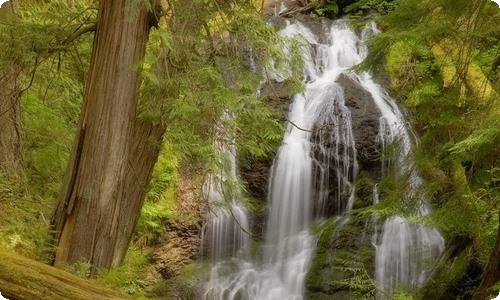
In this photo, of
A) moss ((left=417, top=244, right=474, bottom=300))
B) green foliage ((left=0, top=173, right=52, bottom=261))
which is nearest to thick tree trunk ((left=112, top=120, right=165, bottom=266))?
green foliage ((left=0, top=173, right=52, bottom=261))

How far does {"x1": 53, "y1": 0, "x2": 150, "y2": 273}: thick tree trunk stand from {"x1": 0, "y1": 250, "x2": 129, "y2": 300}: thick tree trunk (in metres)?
1.32

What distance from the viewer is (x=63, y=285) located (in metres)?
3.09

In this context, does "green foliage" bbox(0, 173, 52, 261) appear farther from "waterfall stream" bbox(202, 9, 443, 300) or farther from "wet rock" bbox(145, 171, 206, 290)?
"wet rock" bbox(145, 171, 206, 290)

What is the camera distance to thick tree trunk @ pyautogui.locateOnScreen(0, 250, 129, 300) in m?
2.96

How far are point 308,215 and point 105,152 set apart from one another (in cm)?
710

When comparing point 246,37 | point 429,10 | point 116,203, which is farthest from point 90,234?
point 429,10

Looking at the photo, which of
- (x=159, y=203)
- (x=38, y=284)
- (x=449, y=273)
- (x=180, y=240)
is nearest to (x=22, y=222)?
(x=38, y=284)

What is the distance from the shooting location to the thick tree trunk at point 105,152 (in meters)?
4.54

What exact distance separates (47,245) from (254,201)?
709 centimetres

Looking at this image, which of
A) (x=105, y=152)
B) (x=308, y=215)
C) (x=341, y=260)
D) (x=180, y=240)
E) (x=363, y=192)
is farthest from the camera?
(x=308, y=215)

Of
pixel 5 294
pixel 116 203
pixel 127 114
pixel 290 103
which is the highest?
pixel 290 103

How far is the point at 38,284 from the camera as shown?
119 inches

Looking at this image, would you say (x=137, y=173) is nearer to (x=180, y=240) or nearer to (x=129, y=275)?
(x=129, y=275)

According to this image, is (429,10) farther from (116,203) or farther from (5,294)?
(5,294)
